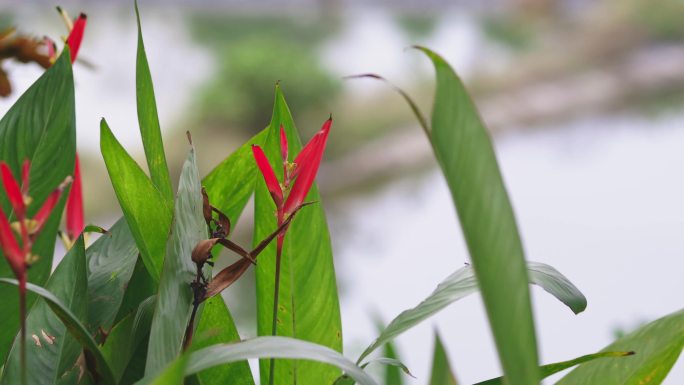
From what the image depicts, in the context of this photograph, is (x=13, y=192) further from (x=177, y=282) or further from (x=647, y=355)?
(x=647, y=355)

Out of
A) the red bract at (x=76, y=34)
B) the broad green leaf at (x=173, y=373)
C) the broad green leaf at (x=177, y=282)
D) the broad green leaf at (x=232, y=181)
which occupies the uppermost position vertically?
the red bract at (x=76, y=34)

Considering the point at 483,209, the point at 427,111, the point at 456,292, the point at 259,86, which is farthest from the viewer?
the point at 259,86

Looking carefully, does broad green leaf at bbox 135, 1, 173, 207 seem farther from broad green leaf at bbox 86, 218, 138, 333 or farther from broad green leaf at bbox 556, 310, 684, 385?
broad green leaf at bbox 556, 310, 684, 385

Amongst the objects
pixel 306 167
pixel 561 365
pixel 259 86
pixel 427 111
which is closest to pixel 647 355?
pixel 561 365

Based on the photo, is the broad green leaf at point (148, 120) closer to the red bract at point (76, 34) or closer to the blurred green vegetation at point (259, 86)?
the red bract at point (76, 34)

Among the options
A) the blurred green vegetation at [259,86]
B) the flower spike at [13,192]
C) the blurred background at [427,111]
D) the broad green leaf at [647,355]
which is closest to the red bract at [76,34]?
the flower spike at [13,192]

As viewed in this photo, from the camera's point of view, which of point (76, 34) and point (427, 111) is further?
point (427, 111)

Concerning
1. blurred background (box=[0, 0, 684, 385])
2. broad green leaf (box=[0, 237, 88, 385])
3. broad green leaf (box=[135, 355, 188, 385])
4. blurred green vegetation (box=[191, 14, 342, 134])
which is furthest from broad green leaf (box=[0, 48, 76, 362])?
blurred green vegetation (box=[191, 14, 342, 134])
